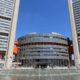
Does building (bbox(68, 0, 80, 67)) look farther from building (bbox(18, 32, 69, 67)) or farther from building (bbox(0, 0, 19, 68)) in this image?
building (bbox(0, 0, 19, 68))

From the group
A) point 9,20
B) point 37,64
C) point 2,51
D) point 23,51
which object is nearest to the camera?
point 2,51

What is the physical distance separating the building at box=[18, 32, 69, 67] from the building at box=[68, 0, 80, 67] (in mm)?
18669

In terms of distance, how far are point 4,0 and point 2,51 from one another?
133ft

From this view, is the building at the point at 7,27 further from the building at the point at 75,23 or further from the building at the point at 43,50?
the building at the point at 75,23

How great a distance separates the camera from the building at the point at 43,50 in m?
118

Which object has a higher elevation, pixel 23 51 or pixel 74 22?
pixel 74 22

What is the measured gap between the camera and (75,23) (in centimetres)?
11306

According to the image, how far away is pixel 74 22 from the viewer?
113 m

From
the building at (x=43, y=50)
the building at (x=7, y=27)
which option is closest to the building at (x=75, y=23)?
the building at (x=43, y=50)

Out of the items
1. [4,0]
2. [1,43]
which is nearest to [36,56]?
[1,43]

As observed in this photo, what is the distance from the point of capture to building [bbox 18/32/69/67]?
118 m

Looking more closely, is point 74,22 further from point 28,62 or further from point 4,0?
point 4,0

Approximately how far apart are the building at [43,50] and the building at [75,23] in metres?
18.7

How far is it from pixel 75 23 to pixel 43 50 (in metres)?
33.9
